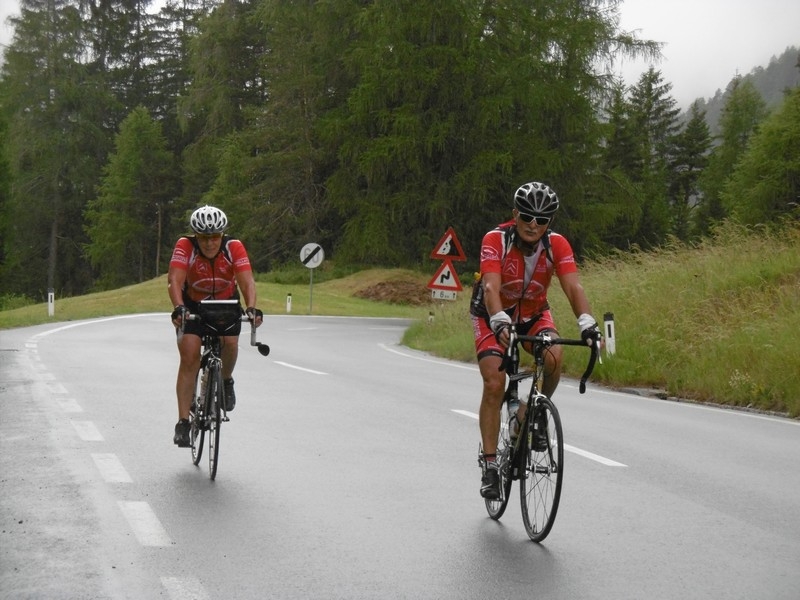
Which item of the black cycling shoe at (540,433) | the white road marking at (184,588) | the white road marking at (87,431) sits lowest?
the white road marking at (87,431)

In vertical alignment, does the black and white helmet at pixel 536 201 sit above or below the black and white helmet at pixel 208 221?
above

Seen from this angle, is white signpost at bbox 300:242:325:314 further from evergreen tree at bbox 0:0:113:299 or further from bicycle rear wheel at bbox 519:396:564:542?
evergreen tree at bbox 0:0:113:299

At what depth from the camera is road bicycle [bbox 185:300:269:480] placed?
7770mm

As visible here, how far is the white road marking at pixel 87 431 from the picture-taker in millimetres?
9117

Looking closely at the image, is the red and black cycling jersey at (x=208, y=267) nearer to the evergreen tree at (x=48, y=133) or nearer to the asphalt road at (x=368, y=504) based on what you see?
the asphalt road at (x=368, y=504)

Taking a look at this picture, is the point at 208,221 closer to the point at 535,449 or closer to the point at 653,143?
the point at 535,449

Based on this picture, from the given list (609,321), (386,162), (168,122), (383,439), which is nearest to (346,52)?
(386,162)

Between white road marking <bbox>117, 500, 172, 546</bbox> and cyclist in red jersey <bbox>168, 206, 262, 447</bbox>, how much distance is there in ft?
4.87

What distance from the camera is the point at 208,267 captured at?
8094mm

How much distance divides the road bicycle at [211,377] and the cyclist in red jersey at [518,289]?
194cm

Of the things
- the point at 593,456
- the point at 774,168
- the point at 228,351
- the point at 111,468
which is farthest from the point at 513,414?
the point at 774,168

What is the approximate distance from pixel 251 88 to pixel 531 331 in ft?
206

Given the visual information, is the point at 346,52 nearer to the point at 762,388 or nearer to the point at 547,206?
the point at 762,388

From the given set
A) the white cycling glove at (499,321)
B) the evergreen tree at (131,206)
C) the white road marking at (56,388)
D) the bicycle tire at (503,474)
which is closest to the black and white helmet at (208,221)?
the bicycle tire at (503,474)
